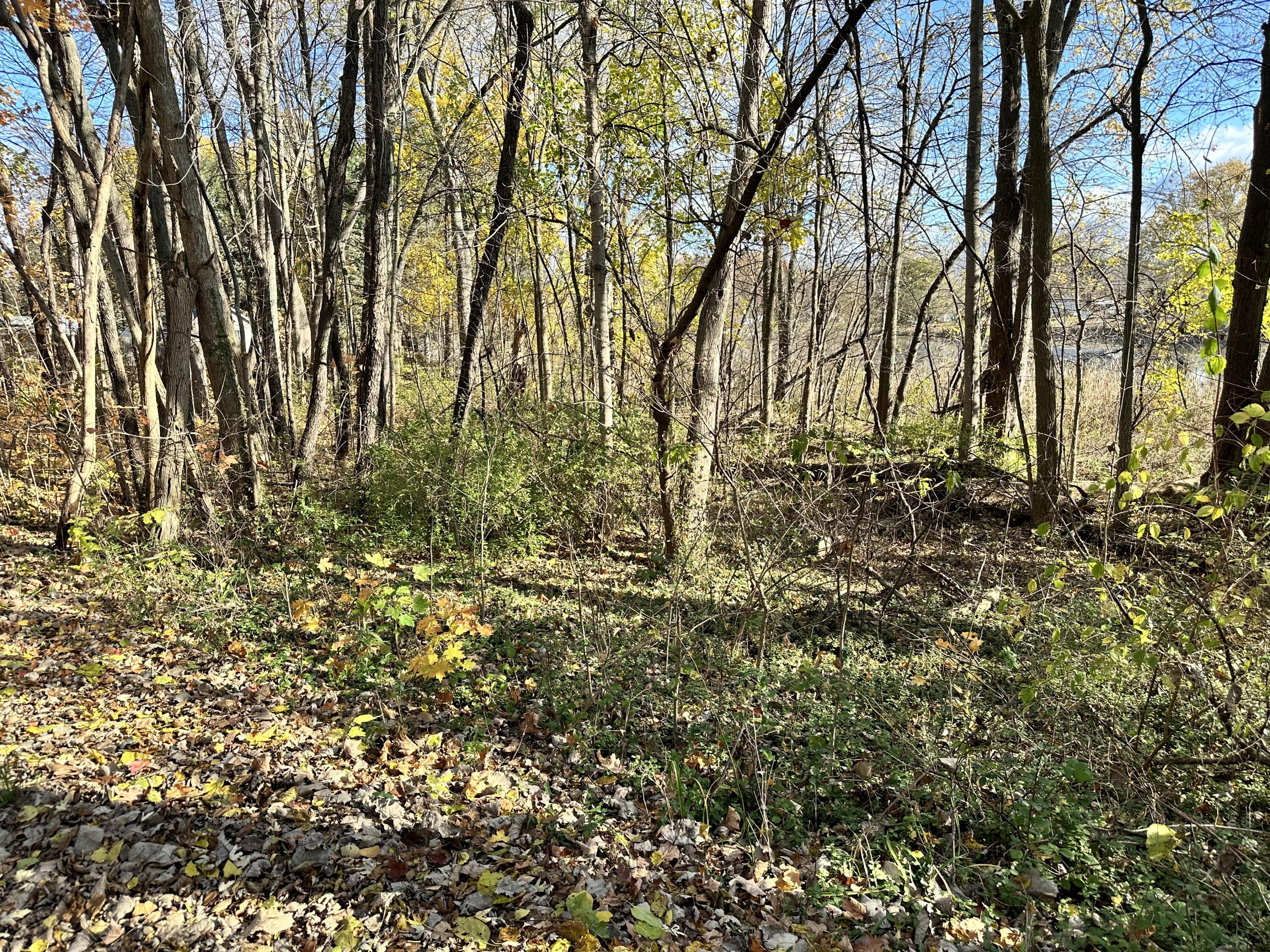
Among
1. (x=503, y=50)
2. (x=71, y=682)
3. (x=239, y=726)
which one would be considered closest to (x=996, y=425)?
(x=503, y=50)

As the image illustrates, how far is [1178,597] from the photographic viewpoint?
13.4 feet

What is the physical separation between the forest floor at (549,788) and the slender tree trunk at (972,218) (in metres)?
5.13

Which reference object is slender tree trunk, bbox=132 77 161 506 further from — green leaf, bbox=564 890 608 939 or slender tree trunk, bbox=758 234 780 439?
slender tree trunk, bbox=758 234 780 439

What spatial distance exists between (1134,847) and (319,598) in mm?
5246

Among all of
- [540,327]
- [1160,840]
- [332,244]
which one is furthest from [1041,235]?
[540,327]

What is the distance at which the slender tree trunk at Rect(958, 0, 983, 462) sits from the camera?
9.12 meters

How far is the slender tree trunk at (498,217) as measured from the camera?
7004mm

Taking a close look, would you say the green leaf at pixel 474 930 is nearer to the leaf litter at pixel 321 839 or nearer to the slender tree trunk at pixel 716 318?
the leaf litter at pixel 321 839

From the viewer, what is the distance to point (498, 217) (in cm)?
703

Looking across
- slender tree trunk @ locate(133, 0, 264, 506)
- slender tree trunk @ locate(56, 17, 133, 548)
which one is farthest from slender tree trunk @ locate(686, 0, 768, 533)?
slender tree trunk @ locate(56, 17, 133, 548)

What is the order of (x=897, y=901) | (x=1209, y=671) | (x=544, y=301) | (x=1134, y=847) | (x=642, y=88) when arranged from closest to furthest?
(x=897, y=901)
(x=1134, y=847)
(x=1209, y=671)
(x=642, y=88)
(x=544, y=301)

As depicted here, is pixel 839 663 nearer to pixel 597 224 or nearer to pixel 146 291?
pixel 597 224

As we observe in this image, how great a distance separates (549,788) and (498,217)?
18.5ft

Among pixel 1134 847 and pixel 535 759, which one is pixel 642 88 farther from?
pixel 1134 847
